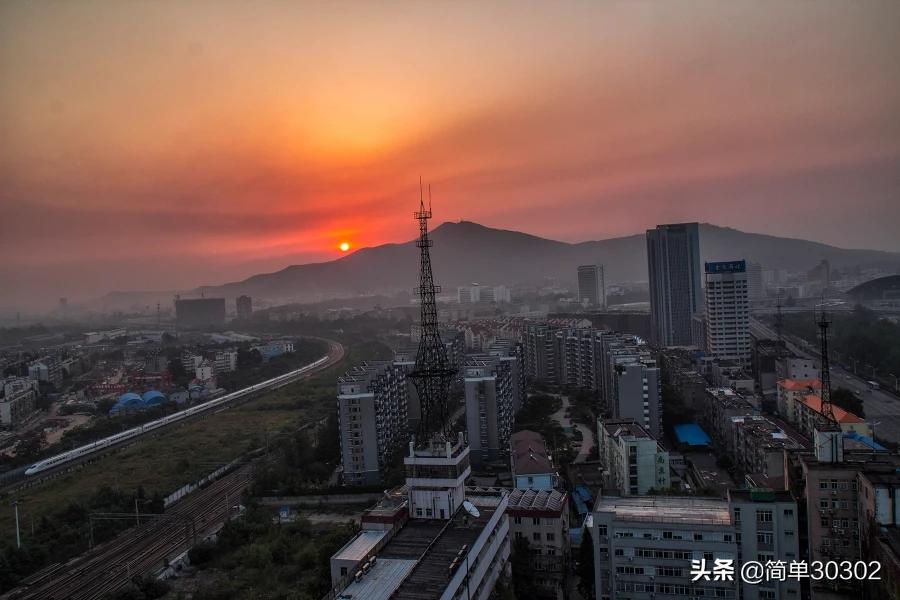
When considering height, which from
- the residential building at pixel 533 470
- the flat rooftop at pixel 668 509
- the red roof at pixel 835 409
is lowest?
the residential building at pixel 533 470

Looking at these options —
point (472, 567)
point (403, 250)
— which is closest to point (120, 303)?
point (403, 250)

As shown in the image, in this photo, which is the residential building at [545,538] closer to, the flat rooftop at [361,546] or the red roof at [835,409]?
the flat rooftop at [361,546]

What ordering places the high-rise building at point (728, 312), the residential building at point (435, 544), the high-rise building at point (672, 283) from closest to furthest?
the residential building at point (435, 544)
the high-rise building at point (728, 312)
the high-rise building at point (672, 283)

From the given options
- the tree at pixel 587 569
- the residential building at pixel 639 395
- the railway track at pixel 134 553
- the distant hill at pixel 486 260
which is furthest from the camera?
the distant hill at pixel 486 260

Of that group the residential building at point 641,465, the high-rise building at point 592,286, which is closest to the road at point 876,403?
the residential building at point 641,465

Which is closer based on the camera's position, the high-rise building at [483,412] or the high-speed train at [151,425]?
the high-rise building at [483,412]

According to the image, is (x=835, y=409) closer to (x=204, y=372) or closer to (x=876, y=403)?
(x=876, y=403)

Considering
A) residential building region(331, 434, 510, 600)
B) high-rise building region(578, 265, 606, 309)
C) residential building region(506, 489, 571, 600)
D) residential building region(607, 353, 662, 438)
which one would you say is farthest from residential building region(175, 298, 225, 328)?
residential building region(331, 434, 510, 600)

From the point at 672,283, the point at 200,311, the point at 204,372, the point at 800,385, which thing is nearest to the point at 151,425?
the point at 204,372

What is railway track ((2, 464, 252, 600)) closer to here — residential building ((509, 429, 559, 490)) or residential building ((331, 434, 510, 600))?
residential building ((331, 434, 510, 600))
